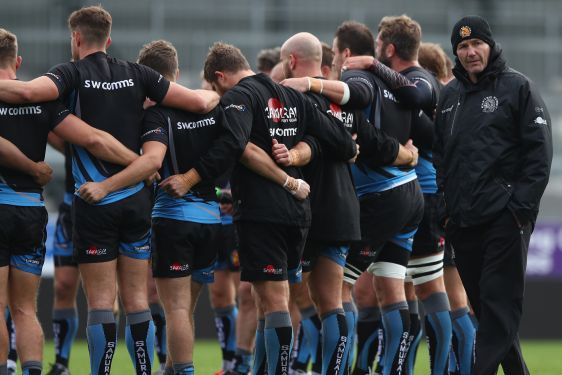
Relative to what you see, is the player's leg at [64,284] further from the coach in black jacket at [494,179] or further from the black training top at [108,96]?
the coach in black jacket at [494,179]

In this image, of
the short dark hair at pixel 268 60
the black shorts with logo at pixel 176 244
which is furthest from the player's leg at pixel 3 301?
the short dark hair at pixel 268 60

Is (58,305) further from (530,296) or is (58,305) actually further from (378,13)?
(378,13)

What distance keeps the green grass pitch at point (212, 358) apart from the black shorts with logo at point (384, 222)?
2851 mm

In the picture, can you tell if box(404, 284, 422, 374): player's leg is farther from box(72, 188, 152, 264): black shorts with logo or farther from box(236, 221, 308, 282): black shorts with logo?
box(72, 188, 152, 264): black shorts with logo

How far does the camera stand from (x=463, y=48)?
7156 mm

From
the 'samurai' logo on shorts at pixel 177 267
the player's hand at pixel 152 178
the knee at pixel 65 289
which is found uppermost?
the player's hand at pixel 152 178

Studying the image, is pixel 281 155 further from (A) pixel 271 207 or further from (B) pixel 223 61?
(B) pixel 223 61

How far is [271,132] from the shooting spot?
724 centimetres

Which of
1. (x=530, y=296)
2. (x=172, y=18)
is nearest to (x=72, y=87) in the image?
(x=530, y=296)

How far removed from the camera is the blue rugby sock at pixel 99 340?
22.9 ft

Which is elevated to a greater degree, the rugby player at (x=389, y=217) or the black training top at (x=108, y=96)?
the black training top at (x=108, y=96)

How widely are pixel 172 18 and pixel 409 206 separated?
42.2ft

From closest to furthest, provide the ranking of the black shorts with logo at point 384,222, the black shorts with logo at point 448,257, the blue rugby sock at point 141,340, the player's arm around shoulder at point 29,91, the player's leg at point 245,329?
the player's arm around shoulder at point 29,91 → the blue rugby sock at point 141,340 → the black shorts with logo at point 384,222 → the black shorts with logo at point 448,257 → the player's leg at point 245,329

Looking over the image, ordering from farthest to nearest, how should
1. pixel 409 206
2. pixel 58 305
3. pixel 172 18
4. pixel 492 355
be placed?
1. pixel 172 18
2. pixel 58 305
3. pixel 409 206
4. pixel 492 355
